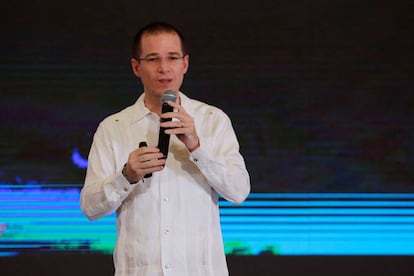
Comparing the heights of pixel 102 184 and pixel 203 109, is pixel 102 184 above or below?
below

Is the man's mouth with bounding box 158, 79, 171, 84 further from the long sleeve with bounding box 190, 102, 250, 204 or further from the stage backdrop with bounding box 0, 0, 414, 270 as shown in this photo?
the stage backdrop with bounding box 0, 0, 414, 270

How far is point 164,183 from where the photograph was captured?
6.80ft

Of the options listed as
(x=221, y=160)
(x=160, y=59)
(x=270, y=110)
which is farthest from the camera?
(x=270, y=110)

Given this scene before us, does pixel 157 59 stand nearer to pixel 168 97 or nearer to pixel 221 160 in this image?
pixel 168 97

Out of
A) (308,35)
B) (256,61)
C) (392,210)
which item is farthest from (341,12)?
(392,210)

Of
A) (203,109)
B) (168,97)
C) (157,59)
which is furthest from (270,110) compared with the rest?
(168,97)

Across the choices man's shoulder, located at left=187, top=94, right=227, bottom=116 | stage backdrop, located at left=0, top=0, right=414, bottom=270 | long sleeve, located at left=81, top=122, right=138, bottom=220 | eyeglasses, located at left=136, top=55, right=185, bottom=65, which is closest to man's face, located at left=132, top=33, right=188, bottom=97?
eyeglasses, located at left=136, top=55, right=185, bottom=65

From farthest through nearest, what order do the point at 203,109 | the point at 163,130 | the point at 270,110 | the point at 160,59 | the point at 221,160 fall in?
the point at 270,110, the point at 203,109, the point at 160,59, the point at 221,160, the point at 163,130

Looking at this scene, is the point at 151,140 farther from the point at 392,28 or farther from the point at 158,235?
the point at 392,28

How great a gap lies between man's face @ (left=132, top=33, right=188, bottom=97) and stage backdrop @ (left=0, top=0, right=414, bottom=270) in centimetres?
181

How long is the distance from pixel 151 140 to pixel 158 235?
1.01ft

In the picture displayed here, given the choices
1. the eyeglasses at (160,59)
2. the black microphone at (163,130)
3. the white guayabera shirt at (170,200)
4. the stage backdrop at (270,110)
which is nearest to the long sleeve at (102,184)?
the white guayabera shirt at (170,200)

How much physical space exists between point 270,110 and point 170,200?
77.0 inches

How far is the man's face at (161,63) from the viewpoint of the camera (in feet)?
6.85
